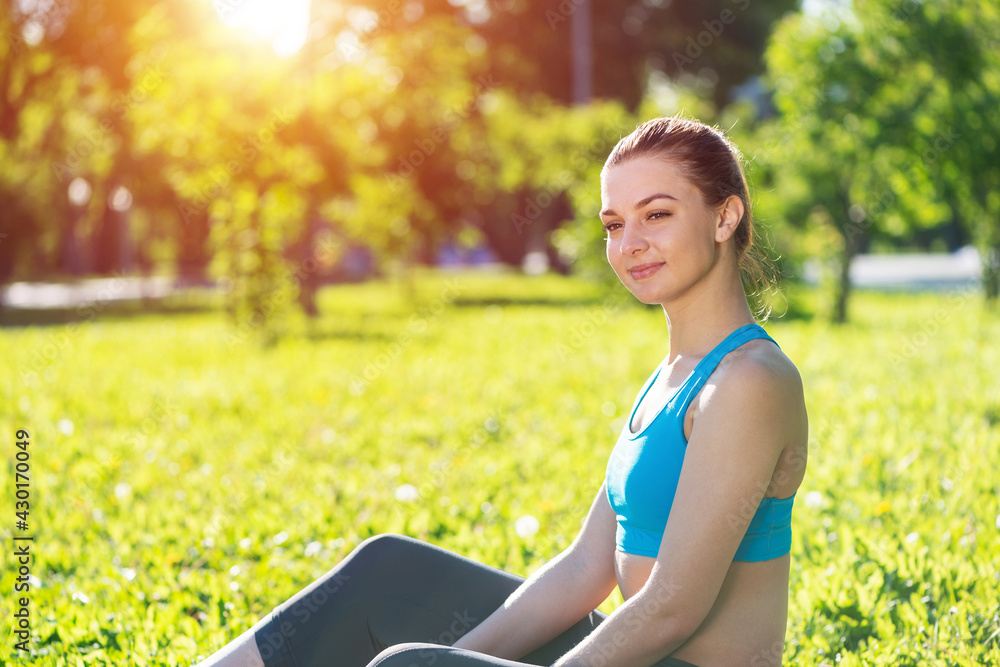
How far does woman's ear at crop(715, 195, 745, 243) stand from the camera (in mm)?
1866

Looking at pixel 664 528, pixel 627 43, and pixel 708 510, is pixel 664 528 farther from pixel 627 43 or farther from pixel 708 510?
pixel 627 43

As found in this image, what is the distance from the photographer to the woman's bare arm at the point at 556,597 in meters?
2.09

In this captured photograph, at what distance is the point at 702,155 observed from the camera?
1824 millimetres

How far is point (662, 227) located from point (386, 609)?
109 centimetres

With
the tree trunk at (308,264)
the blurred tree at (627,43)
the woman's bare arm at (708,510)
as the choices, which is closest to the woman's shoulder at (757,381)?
Result: the woman's bare arm at (708,510)

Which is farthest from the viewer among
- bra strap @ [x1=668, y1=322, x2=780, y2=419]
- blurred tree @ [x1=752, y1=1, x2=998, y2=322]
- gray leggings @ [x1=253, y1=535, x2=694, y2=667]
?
blurred tree @ [x1=752, y1=1, x2=998, y2=322]

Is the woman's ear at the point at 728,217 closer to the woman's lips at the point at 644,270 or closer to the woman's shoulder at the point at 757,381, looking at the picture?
the woman's lips at the point at 644,270

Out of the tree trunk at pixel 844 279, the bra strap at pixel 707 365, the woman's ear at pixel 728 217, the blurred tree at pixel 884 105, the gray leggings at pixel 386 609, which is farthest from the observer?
the tree trunk at pixel 844 279

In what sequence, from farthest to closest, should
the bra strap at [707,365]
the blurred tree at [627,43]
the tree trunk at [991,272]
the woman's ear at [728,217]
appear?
1. the blurred tree at [627,43]
2. the tree trunk at [991,272]
3. the woman's ear at [728,217]
4. the bra strap at [707,365]

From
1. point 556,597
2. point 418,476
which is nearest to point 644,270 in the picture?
point 556,597

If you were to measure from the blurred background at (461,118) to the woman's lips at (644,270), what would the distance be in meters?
0.58

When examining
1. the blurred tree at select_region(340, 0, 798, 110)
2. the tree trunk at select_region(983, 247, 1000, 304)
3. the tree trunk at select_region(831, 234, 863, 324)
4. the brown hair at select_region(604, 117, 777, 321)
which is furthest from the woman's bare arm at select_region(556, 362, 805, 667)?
the blurred tree at select_region(340, 0, 798, 110)

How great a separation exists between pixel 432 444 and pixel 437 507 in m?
1.53

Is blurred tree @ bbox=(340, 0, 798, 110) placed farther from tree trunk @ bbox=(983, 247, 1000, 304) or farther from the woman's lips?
the woman's lips
